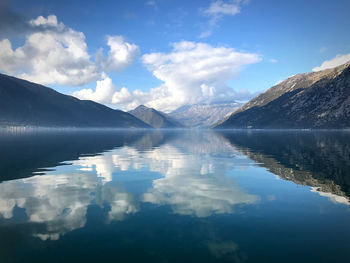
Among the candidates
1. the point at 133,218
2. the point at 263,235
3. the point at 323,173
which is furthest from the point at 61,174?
the point at 323,173

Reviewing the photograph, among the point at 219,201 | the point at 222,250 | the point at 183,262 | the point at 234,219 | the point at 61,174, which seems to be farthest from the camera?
the point at 61,174

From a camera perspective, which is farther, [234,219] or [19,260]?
[234,219]

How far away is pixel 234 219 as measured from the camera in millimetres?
15758

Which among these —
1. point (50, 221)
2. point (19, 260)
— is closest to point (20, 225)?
point (50, 221)

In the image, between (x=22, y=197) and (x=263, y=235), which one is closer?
(x=263, y=235)

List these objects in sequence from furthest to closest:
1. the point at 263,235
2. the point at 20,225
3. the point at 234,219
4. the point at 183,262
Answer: the point at 234,219 → the point at 20,225 → the point at 263,235 → the point at 183,262

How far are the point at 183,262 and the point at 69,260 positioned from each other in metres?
5.31

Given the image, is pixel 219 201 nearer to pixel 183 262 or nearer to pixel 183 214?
pixel 183 214

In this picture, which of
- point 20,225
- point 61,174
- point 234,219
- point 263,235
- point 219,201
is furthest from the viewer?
point 61,174

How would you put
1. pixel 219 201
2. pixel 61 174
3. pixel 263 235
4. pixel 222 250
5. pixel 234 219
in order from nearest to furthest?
1. pixel 222 250
2. pixel 263 235
3. pixel 234 219
4. pixel 219 201
5. pixel 61 174

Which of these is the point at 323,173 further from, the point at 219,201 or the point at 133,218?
the point at 133,218

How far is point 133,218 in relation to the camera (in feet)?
52.0

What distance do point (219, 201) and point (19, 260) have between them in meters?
14.4

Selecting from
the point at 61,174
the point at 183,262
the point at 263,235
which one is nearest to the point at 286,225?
the point at 263,235
